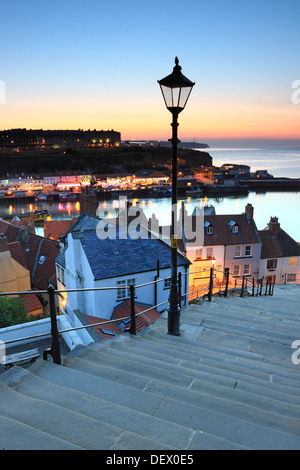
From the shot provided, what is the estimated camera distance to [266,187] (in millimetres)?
137000

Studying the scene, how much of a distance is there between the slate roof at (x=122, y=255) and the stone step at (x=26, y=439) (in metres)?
11.9

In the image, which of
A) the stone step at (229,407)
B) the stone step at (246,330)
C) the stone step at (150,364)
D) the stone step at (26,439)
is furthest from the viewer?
the stone step at (246,330)

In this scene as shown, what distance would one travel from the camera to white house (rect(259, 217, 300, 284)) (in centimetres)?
3086

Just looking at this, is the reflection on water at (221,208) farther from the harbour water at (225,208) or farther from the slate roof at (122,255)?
the slate roof at (122,255)

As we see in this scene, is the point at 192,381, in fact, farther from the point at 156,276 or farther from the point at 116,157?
the point at 116,157

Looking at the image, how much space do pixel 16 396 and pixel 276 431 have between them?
2.42 m

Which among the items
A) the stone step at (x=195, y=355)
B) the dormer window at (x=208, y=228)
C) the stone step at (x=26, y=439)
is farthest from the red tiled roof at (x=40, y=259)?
the stone step at (x=26, y=439)

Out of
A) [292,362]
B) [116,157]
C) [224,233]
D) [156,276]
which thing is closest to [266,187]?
[116,157]

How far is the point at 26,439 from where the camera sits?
2.42m

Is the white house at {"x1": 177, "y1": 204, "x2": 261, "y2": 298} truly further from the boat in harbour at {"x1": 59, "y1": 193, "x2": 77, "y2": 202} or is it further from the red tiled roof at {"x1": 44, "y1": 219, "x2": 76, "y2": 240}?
the boat in harbour at {"x1": 59, "y1": 193, "x2": 77, "y2": 202}

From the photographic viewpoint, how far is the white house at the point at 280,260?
30.9m

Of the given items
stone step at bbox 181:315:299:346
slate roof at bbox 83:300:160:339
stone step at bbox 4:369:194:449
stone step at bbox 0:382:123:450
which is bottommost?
slate roof at bbox 83:300:160:339

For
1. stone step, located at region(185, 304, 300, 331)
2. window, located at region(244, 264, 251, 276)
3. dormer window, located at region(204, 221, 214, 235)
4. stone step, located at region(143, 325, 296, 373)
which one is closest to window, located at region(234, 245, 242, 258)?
window, located at region(244, 264, 251, 276)

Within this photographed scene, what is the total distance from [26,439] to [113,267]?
12.6 m
